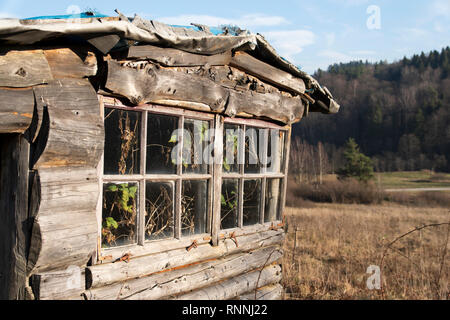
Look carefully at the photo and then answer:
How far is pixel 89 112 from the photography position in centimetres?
307

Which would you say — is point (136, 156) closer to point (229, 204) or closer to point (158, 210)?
point (158, 210)

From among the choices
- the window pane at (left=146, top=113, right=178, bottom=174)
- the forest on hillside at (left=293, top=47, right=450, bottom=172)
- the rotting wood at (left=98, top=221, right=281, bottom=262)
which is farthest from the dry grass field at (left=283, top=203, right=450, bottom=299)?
the forest on hillside at (left=293, top=47, right=450, bottom=172)

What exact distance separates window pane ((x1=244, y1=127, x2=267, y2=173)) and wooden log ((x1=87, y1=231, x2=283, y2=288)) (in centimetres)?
82

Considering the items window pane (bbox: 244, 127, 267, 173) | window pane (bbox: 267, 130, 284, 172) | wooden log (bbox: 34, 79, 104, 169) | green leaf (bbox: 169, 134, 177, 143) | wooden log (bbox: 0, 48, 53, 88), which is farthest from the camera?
window pane (bbox: 267, 130, 284, 172)

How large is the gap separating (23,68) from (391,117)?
235 feet

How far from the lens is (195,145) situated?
4.24 m

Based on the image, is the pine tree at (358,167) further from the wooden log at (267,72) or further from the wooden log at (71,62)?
the wooden log at (71,62)

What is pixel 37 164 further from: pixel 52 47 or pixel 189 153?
pixel 189 153

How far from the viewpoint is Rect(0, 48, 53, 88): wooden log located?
2.71 meters

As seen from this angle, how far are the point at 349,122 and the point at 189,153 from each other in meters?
71.4

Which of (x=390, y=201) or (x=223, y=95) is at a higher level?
(x=223, y=95)

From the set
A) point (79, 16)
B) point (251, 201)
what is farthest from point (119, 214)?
point (251, 201)

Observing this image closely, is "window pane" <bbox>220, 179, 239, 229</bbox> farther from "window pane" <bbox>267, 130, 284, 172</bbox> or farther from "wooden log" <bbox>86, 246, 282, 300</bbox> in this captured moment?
"window pane" <bbox>267, 130, 284, 172</bbox>

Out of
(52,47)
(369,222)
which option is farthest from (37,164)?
(369,222)
